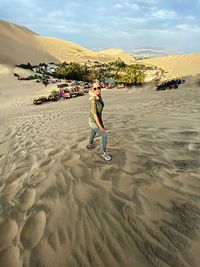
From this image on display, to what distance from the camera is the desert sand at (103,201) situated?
3.04 m

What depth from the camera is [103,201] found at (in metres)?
4.00

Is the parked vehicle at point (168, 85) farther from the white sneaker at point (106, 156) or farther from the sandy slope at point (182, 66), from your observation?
the white sneaker at point (106, 156)

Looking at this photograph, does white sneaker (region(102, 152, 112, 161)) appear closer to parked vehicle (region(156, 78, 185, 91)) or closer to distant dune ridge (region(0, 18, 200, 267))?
distant dune ridge (region(0, 18, 200, 267))

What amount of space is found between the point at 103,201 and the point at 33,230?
1.07 metres

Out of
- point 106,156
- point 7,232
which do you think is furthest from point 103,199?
point 106,156

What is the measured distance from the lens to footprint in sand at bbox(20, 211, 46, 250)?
3.38 metres

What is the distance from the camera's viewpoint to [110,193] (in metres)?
4.18

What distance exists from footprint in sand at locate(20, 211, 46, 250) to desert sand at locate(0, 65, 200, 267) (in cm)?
1

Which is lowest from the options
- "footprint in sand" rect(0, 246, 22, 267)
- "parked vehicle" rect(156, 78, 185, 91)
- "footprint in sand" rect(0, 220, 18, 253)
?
"parked vehicle" rect(156, 78, 185, 91)

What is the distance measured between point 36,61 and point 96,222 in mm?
44938

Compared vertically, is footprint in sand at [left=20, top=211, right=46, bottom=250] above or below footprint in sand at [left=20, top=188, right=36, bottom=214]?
above

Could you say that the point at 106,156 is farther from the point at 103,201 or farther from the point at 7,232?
the point at 7,232

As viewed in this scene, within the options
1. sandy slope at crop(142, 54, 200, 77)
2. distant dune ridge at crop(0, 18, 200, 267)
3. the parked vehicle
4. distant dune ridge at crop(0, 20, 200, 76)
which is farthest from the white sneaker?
distant dune ridge at crop(0, 20, 200, 76)

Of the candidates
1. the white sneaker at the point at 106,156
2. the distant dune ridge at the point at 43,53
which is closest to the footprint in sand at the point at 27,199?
the white sneaker at the point at 106,156
